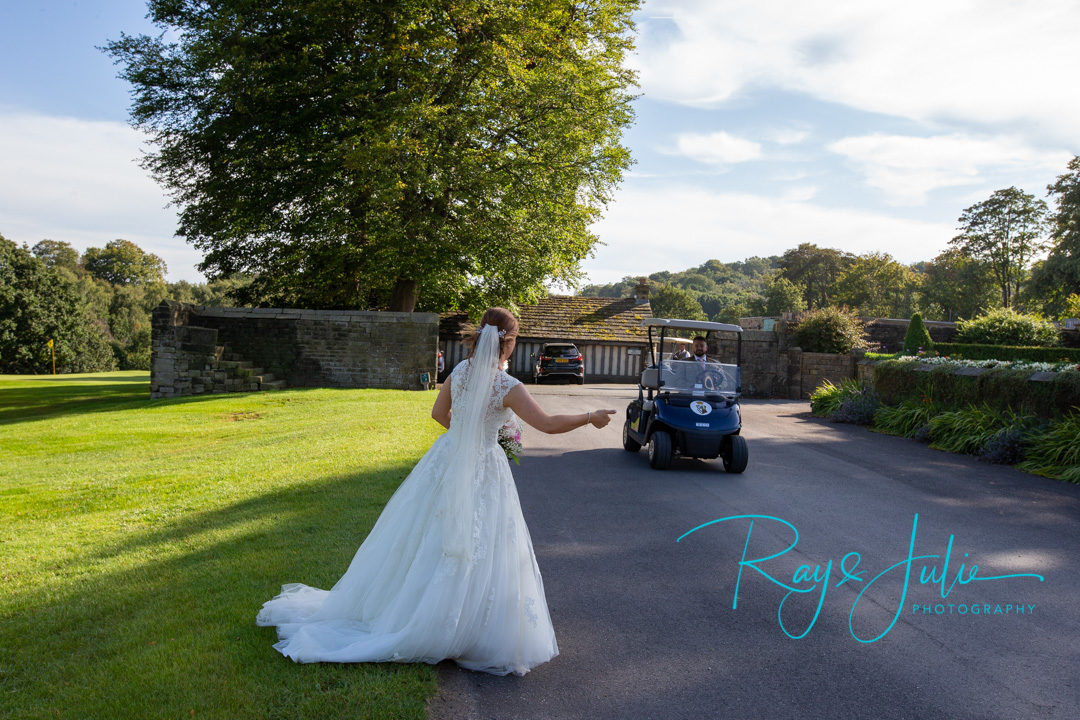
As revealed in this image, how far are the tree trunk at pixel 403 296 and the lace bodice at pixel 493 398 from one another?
22.9 m

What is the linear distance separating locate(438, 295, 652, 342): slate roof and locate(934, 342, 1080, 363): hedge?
13719mm

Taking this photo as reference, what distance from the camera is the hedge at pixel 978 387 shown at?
463 inches

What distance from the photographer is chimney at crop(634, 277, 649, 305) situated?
133ft

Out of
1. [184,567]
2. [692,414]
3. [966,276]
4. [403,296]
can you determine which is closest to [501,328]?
[184,567]

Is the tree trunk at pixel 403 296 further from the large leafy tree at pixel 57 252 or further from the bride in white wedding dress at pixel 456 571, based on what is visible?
the large leafy tree at pixel 57 252

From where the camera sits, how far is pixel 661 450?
396 inches

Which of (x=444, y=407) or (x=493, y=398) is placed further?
(x=444, y=407)

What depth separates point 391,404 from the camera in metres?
18.6

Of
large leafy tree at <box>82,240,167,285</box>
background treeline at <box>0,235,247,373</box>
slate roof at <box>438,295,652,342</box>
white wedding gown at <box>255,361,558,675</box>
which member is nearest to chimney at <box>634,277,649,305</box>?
slate roof at <box>438,295,652,342</box>

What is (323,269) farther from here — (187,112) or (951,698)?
(951,698)

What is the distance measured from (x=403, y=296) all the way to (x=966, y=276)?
5154 cm

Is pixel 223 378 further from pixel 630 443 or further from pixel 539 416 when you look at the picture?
pixel 539 416

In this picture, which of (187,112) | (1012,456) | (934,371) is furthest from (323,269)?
(1012,456)

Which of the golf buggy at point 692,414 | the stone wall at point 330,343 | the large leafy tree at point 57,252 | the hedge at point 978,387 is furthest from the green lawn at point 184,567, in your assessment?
the large leafy tree at point 57,252
